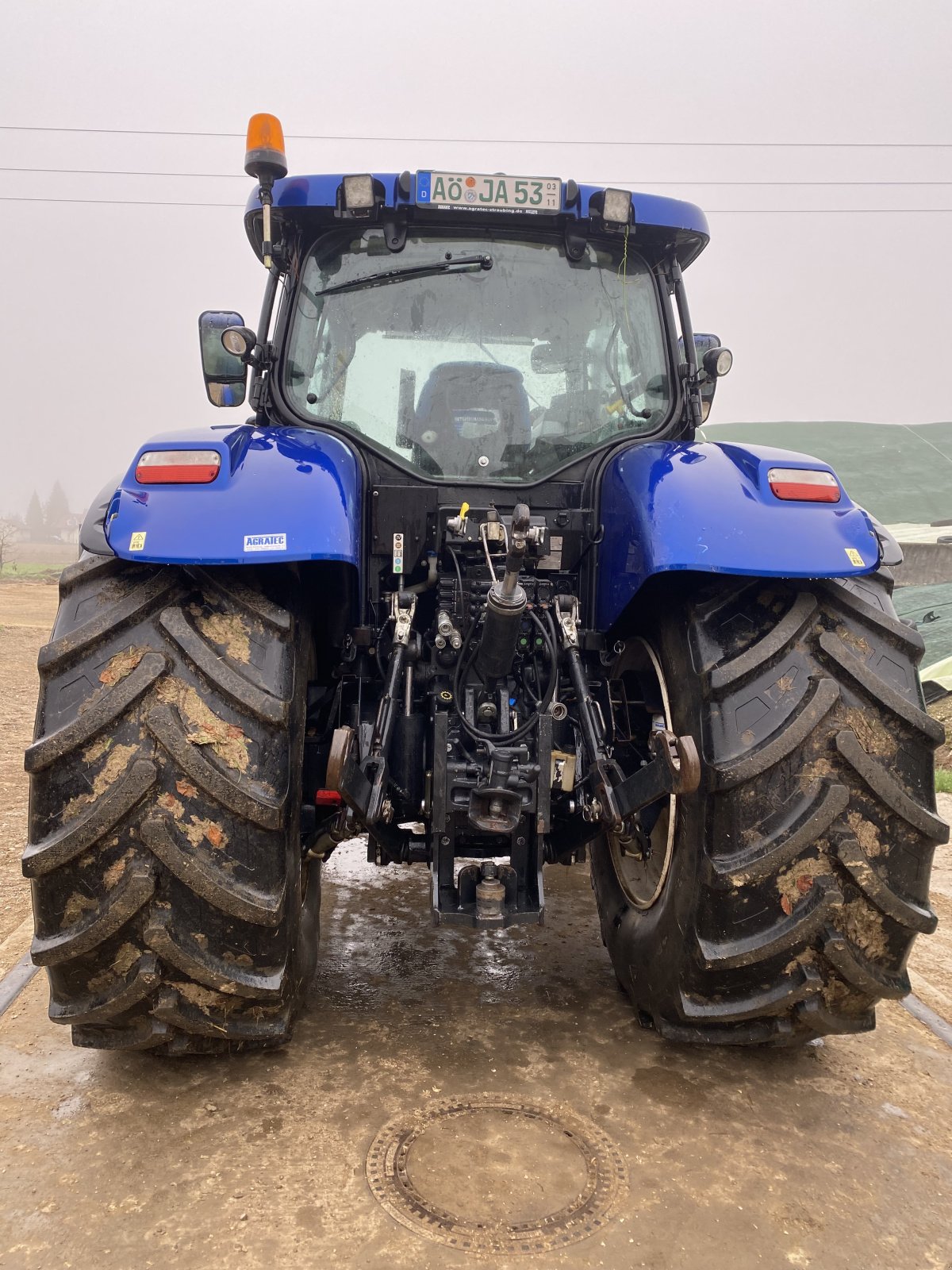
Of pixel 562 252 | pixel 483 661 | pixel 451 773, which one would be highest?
pixel 562 252

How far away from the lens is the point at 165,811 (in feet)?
7.01

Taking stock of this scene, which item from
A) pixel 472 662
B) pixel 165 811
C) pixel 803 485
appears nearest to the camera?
pixel 165 811

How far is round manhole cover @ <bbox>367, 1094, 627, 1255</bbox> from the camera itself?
1984mm

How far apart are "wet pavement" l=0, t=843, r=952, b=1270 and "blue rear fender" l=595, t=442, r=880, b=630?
126 centimetres

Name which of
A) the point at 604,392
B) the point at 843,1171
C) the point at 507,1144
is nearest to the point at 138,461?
the point at 604,392

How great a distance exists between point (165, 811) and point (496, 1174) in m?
1.10

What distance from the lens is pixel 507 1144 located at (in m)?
2.27

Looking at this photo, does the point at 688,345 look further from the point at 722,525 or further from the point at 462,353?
the point at 722,525

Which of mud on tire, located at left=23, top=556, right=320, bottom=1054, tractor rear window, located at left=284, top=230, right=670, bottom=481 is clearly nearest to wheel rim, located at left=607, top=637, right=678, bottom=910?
tractor rear window, located at left=284, top=230, right=670, bottom=481

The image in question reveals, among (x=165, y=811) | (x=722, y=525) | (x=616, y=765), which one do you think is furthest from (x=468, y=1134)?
(x=722, y=525)

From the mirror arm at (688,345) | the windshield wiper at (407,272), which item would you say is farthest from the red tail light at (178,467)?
the mirror arm at (688,345)

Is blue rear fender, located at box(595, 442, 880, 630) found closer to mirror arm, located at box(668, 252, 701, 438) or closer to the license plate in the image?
mirror arm, located at box(668, 252, 701, 438)

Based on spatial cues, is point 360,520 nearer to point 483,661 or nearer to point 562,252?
point 483,661

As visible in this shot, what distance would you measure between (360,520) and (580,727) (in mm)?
844
